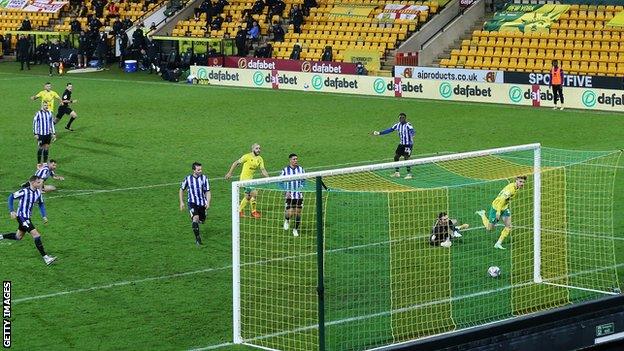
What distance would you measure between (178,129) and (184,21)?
21687 millimetres

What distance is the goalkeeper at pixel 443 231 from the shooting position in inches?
865

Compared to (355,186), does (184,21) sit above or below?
above

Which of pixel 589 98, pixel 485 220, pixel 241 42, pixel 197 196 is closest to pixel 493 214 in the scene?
pixel 485 220

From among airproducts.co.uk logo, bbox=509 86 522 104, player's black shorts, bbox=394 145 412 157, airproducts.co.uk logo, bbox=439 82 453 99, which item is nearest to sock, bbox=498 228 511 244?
player's black shorts, bbox=394 145 412 157

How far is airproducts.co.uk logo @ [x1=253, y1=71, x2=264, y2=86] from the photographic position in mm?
49656

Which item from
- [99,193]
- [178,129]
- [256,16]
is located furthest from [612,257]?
[256,16]

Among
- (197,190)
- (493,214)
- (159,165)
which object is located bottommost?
(493,214)

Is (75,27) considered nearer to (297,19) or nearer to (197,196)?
(297,19)

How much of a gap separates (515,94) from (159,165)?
1525cm

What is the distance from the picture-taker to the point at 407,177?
95.1 feet

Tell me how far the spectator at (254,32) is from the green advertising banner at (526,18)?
411 inches

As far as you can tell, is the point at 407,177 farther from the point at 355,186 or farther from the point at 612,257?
the point at 612,257

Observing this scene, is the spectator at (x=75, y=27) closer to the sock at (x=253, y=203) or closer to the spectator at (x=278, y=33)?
the spectator at (x=278, y=33)

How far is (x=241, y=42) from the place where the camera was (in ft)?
176
